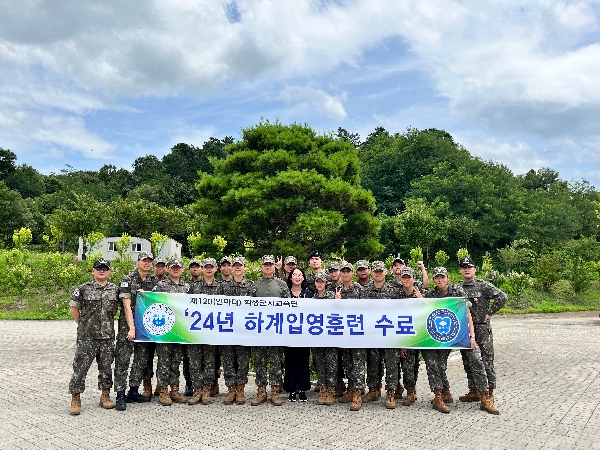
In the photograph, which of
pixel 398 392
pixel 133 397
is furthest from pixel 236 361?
pixel 398 392

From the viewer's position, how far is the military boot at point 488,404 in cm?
570

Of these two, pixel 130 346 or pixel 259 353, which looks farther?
pixel 259 353

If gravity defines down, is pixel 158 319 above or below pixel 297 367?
above

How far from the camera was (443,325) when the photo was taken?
597 cm

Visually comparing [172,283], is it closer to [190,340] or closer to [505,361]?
[190,340]

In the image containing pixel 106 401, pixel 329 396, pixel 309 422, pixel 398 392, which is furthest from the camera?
pixel 398 392

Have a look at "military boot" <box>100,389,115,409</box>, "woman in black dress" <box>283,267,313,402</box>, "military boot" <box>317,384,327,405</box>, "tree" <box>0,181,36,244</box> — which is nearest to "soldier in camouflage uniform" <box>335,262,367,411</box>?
"military boot" <box>317,384,327,405</box>

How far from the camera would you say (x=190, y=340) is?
605cm

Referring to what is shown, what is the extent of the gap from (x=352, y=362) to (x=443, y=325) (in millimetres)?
1195

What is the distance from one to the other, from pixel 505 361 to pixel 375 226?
4385 millimetres

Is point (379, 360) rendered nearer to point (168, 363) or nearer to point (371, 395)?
point (371, 395)

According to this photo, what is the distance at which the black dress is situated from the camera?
622cm

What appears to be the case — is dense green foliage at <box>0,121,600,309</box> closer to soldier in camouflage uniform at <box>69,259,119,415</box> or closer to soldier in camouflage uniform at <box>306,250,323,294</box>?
soldier in camouflage uniform at <box>306,250,323,294</box>

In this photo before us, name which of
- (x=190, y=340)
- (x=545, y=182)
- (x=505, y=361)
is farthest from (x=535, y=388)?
(x=545, y=182)
